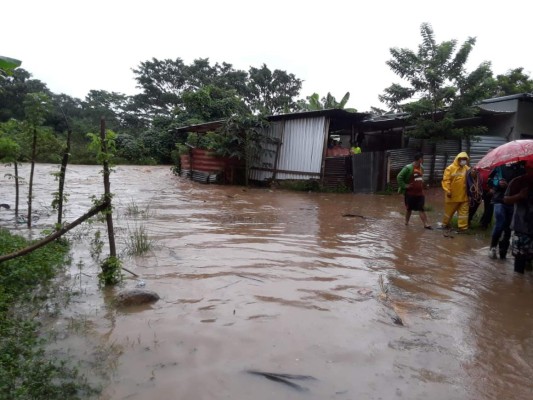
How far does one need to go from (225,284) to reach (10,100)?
37.7 meters

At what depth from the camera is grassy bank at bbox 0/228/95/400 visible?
249 centimetres

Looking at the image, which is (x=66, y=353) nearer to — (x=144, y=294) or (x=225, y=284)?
(x=144, y=294)

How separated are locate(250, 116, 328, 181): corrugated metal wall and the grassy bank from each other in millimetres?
11419

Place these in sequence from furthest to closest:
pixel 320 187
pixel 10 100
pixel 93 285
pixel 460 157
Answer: pixel 10 100 < pixel 320 187 < pixel 460 157 < pixel 93 285

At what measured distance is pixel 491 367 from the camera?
3.06 metres

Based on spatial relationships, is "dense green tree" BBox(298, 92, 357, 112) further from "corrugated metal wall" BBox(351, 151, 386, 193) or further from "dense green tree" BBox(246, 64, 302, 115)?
"dense green tree" BBox(246, 64, 302, 115)

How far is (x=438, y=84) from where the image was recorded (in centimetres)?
1379

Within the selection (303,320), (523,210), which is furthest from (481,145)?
(303,320)

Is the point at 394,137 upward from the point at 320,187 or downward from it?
upward

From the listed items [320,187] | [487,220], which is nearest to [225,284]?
[487,220]

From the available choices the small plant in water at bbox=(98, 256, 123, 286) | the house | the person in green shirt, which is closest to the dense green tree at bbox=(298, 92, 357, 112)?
the house

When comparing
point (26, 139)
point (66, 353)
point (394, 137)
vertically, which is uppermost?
point (394, 137)

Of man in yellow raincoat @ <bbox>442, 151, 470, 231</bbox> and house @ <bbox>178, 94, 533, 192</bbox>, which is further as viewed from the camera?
house @ <bbox>178, 94, 533, 192</bbox>

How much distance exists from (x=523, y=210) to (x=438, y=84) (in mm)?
9999
